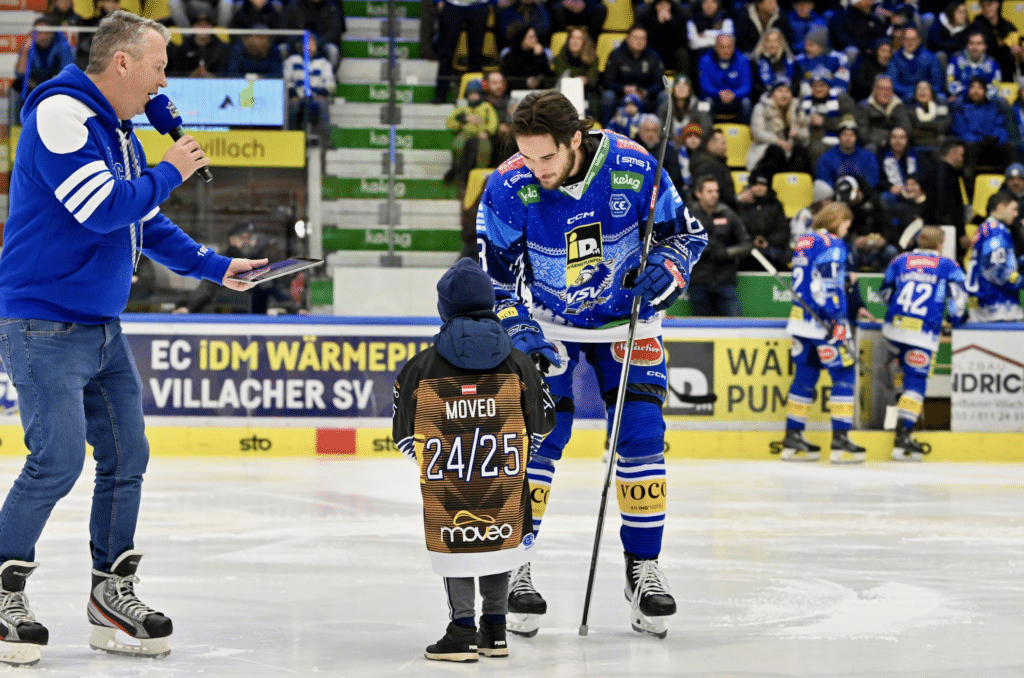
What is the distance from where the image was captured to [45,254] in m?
3.19

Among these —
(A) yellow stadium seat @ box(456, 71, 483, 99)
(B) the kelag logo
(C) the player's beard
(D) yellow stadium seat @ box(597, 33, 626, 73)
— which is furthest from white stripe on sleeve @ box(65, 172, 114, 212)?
(D) yellow stadium seat @ box(597, 33, 626, 73)

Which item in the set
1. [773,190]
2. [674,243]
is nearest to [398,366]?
[773,190]

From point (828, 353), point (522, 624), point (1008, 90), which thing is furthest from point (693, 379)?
point (522, 624)

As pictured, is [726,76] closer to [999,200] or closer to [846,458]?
[999,200]

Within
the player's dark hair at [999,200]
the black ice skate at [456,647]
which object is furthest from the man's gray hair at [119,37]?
the player's dark hair at [999,200]

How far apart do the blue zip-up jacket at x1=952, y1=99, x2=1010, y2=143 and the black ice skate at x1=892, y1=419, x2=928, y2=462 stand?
3.99 metres

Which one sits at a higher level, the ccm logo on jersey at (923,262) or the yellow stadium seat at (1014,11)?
the yellow stadium seat at (1014,11)

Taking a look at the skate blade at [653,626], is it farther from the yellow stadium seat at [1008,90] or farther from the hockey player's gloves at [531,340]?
the yellow stadium seat at [1008,90]

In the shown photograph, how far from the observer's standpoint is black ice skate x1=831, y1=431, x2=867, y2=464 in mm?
9133

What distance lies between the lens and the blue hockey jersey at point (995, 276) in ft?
33.4

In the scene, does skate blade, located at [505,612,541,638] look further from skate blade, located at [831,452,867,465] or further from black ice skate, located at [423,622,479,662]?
skate blade, located at [831,452,867,465]

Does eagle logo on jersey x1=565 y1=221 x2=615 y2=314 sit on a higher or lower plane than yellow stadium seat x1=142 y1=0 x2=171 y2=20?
lower

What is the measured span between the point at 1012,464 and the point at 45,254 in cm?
805

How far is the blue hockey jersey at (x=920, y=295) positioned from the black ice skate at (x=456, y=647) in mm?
6892
